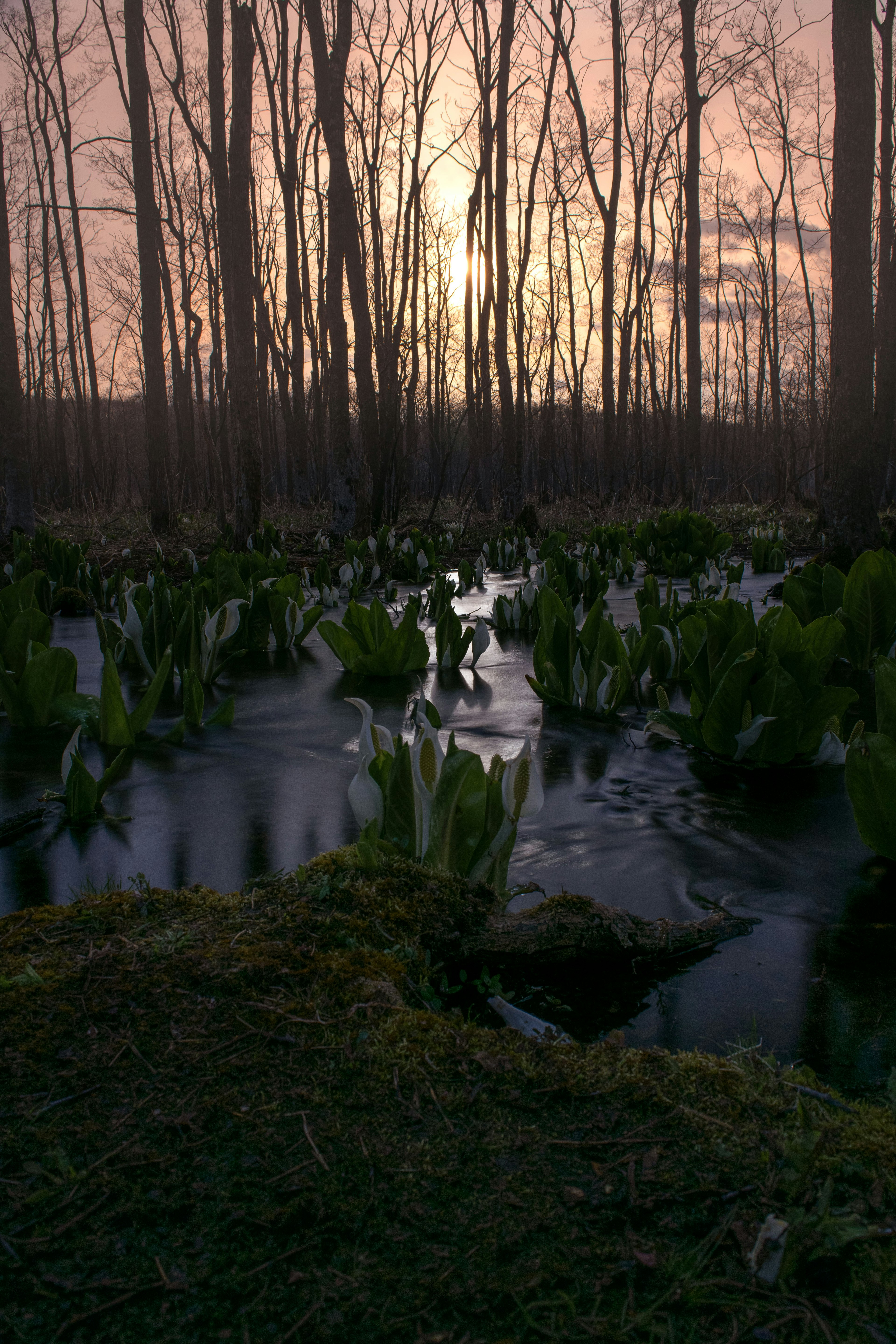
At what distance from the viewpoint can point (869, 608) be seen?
4.38 metres

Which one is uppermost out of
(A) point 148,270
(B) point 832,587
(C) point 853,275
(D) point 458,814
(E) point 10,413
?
(A) point 148,270

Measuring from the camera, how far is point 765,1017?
164 centimetres

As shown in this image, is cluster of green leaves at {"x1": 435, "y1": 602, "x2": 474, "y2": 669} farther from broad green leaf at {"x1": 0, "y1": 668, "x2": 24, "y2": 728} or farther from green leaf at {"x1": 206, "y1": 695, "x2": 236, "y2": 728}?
broad green leaf at {"x1": 0, "y1": 668, "x2": 24, "y2": 728}

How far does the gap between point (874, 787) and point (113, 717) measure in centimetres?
270

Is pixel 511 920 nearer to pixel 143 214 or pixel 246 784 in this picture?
pixel 246 784

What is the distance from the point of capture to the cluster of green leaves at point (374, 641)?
4.71 meters

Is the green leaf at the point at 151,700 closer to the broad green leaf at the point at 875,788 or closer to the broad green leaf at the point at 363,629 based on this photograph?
the broad green leaf at the point at 363,629

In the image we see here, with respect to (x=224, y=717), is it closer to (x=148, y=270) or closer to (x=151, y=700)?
(x=151, y=700)

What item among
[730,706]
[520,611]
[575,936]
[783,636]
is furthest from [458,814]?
[520,611]

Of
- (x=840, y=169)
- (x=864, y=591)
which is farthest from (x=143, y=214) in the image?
(x=864, y=591)

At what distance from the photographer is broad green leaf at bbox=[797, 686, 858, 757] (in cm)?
309

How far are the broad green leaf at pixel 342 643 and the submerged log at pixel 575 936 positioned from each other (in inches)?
122

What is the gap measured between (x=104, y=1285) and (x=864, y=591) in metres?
4.29

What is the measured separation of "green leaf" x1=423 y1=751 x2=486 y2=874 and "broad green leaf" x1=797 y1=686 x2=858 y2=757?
167 cm
